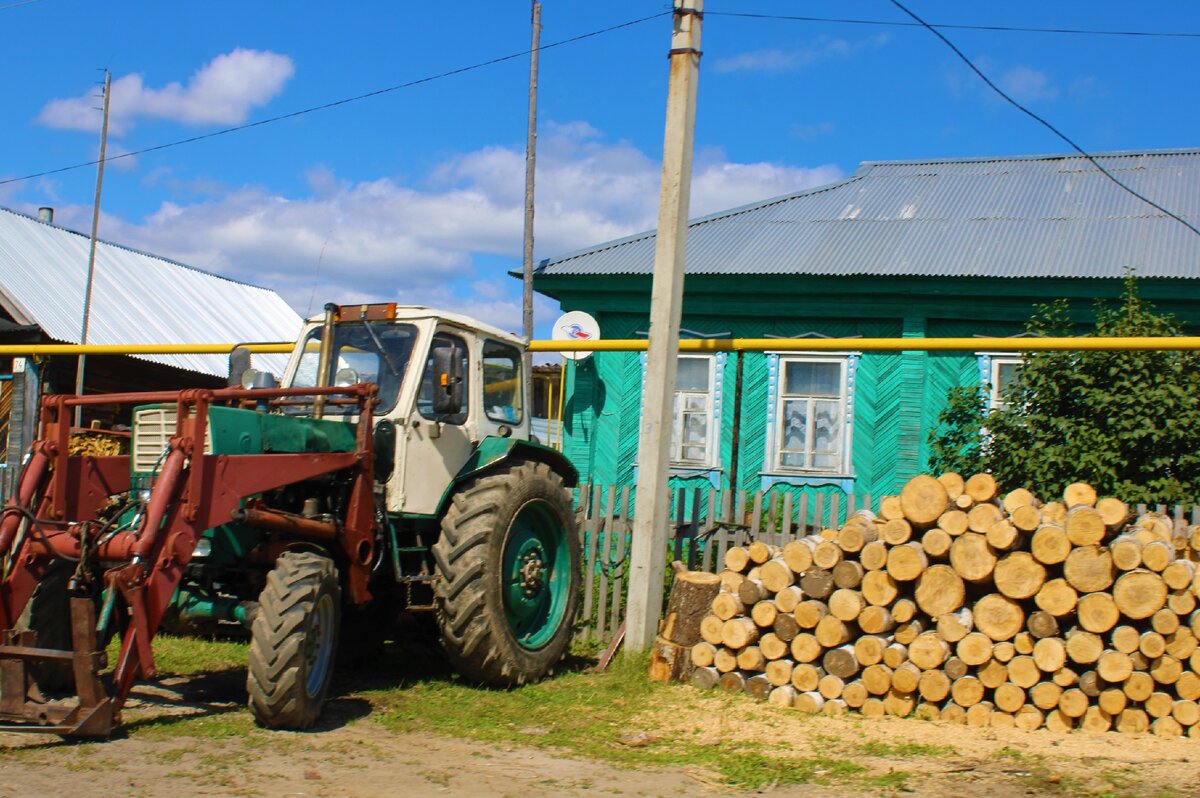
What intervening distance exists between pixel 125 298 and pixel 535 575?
19.9 meters

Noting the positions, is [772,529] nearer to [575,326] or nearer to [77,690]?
[77,690]

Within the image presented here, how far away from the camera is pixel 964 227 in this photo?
1578 cm

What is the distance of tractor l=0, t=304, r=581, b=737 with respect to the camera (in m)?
5.56

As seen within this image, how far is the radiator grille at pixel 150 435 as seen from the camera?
6.79m

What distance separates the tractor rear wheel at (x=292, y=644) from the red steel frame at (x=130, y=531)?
44cm

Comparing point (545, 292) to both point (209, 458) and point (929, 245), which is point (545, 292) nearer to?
point (929, 245)

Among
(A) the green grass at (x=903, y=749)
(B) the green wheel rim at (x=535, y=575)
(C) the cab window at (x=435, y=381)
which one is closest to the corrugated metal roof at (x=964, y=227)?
(B) the green wheel rim at (x=535, y=575)

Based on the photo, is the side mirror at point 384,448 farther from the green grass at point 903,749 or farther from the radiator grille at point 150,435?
the green grass at point 903,749

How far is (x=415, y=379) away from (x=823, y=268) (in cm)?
882

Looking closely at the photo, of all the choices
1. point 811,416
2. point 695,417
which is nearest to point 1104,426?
point 811,416

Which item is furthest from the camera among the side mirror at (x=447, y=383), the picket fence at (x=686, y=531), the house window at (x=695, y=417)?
the house window at (x=695, y=417)

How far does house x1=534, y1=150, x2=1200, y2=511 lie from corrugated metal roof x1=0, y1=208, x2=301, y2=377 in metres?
6.66

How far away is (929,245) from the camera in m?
15.2

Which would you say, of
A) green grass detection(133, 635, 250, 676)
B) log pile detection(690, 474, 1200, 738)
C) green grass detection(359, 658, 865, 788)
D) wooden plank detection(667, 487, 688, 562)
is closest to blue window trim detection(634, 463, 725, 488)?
wooden plank detection(667, 487, 688, 562)
